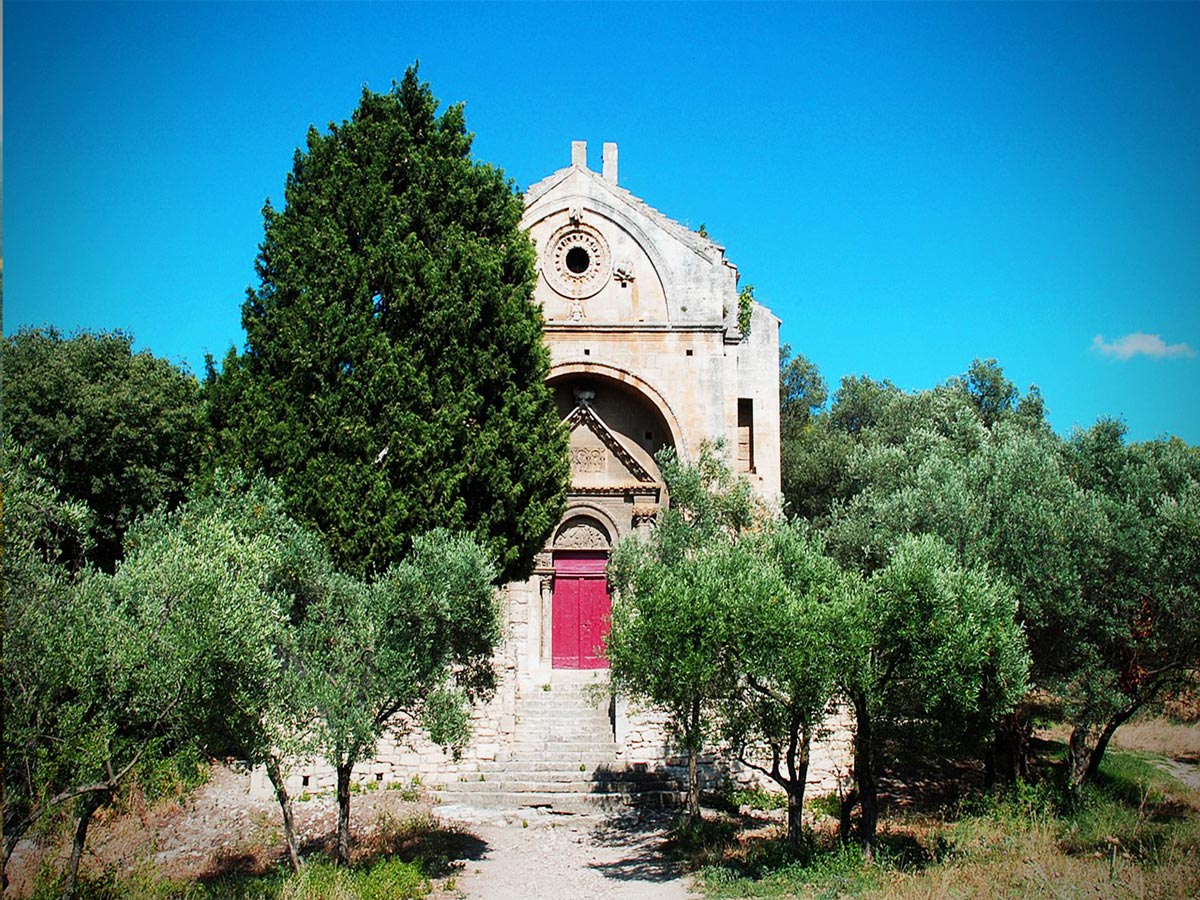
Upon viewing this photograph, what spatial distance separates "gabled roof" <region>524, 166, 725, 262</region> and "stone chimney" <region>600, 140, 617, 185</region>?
34 cm

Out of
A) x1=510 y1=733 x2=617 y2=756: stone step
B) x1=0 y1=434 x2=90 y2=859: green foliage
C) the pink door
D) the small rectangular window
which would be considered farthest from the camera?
the small rectangular window

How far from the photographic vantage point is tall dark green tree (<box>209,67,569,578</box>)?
1903 cm

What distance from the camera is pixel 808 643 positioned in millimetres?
14531

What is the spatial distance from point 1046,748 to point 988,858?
425 inches

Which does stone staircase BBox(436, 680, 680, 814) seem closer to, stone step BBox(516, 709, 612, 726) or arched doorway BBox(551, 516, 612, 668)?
stone step BBox(516, 709, 612, 726)

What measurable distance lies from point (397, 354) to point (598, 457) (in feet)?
29.3

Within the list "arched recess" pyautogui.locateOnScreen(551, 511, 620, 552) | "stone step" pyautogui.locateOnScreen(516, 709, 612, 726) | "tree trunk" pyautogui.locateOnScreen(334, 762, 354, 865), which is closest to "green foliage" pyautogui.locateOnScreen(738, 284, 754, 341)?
"arched recess" pyautogui.locateOnScreen(551, 511, 620, 552)

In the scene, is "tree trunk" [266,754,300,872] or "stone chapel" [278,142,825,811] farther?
"stone chapel" [278,142,825,811]

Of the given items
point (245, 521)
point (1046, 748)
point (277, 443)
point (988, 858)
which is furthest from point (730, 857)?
point (1046, 748)

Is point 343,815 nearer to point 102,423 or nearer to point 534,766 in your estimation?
point 534,766

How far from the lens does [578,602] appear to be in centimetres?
2714

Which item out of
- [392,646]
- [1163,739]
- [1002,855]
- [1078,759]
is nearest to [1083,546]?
[1078,759]

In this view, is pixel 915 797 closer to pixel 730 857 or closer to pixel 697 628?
pixel 730 857

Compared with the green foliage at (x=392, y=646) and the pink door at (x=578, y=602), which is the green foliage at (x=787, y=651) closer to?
the green foliage at (x=392, y=646)
